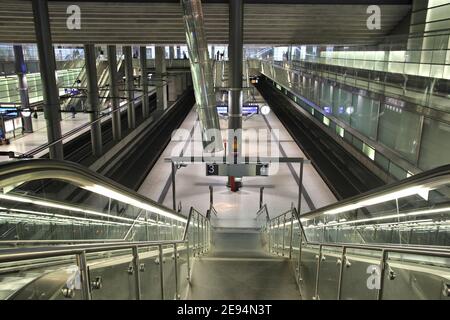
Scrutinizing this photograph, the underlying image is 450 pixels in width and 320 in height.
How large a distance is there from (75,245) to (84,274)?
0.50 feet

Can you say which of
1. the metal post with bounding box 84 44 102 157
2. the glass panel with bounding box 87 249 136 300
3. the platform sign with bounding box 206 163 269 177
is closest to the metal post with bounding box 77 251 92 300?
the glass panel with bounding box 87 249 136 300

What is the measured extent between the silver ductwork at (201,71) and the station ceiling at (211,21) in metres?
1.22

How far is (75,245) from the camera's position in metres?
1.93

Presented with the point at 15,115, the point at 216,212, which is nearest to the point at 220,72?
the point at 15,115

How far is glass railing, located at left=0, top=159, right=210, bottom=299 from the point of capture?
5.61 feet

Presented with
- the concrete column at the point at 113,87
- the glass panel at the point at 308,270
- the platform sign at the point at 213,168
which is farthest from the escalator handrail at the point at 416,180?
the concrete column at the point at 113,87

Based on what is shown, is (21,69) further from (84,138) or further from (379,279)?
(379,279)

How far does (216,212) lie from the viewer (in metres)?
13.9

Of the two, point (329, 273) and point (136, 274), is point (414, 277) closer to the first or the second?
point (329, 273)

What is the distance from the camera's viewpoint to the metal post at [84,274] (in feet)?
6.19

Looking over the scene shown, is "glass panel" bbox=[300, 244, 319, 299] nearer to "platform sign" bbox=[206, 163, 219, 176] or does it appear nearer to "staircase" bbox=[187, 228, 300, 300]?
"staircase" bbox=[187, 228, 300, 300]

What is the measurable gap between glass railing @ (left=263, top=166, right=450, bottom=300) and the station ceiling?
7839 millimetres

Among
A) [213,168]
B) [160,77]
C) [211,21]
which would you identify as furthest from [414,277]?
[160,77]
